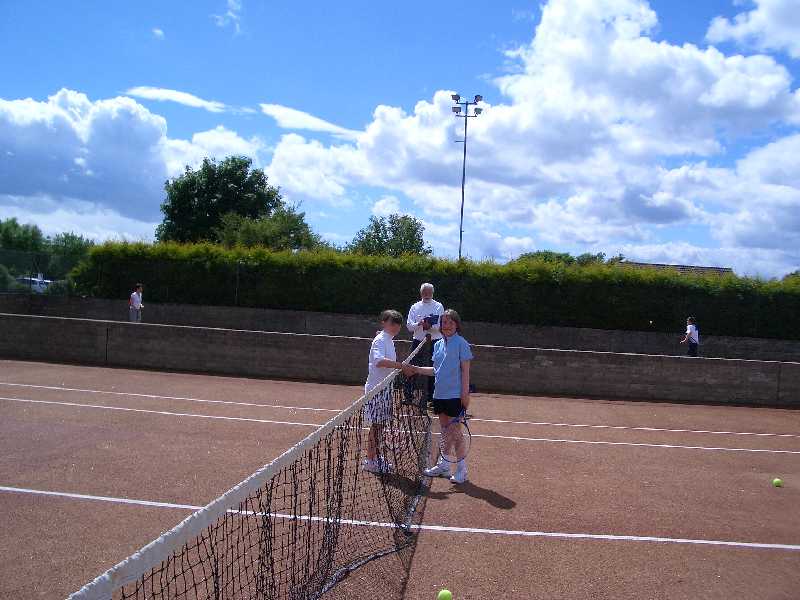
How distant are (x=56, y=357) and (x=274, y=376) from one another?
18.2 feet

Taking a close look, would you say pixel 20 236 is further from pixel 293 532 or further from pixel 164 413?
pixel 293 532

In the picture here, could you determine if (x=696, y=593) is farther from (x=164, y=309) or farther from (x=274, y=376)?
(x=164, y=309)

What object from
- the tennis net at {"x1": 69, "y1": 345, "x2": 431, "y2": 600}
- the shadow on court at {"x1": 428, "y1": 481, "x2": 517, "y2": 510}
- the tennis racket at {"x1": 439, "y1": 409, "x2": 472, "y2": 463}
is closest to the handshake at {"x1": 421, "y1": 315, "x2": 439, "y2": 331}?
the tennis net at {"x1": 69, "y1": 345, "x2": 431, "y2": 600}

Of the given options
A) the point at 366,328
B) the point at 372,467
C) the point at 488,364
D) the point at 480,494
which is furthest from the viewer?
the point at 366,328

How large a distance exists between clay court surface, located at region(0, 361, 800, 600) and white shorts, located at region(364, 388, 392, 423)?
3.11 ft

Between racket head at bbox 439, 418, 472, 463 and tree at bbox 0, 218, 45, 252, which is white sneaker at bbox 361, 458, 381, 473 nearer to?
racket head at bbox 439, 418, 472, 463

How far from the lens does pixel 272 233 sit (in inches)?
1626

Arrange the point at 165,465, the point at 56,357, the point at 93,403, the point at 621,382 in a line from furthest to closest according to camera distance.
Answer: the point at 56,357 < the point at 621,382 < the point at 93,403 < the point at 165,465

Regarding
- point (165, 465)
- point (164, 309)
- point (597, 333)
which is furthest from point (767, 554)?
point (164, 309)

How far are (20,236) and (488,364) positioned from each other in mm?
81962

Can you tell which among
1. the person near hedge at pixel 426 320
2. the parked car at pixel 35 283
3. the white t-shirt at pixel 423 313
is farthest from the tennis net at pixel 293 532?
the parked car at pixel 35 283

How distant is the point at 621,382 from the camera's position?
15297mm

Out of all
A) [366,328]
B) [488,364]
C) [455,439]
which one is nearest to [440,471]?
[455,439]

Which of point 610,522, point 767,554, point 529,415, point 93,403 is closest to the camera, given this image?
point 767,554
